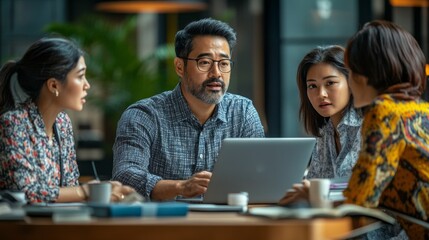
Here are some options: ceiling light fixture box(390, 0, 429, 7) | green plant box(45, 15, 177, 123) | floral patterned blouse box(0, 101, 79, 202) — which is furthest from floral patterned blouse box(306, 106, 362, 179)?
green plant box(45, 15, 177, 123)

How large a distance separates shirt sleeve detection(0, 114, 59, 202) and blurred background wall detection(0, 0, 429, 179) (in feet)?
14.3

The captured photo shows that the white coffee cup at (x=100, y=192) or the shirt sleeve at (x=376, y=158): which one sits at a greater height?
the shirt sleeve at (x=376, y=158)

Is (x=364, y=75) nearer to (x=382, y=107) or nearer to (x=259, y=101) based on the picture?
(x=382, y=107)

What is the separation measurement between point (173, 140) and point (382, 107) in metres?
1.34

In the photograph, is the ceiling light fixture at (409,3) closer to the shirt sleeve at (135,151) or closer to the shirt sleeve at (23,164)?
the shirt sleeve at (135,151)

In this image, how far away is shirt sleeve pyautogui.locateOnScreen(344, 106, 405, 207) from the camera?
305cm

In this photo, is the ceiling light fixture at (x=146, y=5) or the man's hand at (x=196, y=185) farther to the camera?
the ceiling light fixture at (x=146, y=5)

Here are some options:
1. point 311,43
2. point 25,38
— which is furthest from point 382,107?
point 25,38

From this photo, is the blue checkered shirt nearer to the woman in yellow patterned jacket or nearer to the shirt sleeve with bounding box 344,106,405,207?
the woman in yellow patterned jacket

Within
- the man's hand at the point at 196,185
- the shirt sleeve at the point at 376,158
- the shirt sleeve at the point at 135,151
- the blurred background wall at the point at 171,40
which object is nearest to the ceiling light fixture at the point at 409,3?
the blurred background wall at the point at 171,40

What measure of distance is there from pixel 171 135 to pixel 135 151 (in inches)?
7.9

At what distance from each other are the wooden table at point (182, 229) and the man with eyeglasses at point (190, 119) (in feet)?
4.59

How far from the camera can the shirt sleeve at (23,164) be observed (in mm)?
3539

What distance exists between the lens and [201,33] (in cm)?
440
